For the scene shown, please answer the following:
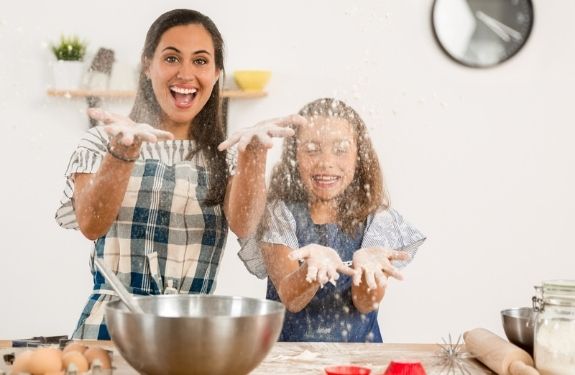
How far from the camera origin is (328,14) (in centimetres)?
191

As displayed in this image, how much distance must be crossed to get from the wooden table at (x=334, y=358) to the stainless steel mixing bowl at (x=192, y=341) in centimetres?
14

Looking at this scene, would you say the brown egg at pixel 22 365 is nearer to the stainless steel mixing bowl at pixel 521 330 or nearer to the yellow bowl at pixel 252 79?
the stainless steel mixing bowl at pixel 521 330

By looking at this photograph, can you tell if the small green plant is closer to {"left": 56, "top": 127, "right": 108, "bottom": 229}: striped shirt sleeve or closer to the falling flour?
{"left": 56, "top": 127, "right": 108, "bottom": 229}: striped shirt sleeve

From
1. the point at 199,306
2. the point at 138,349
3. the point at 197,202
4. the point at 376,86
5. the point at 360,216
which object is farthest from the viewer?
the point at 376,86

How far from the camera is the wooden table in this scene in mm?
1040

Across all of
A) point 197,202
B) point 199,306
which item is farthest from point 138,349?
point 197,202

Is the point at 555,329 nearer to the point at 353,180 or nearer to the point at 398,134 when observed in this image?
the point at 353,180

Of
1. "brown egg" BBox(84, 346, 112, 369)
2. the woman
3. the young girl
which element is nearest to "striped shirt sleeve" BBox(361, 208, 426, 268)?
the young girl

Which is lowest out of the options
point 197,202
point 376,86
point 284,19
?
point 197,202

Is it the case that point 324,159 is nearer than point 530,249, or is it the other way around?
point 324,159

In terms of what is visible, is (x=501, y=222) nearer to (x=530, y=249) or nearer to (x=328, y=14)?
(x=530, y=249)

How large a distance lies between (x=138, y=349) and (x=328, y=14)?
4.10 ft

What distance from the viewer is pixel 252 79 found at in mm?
1845

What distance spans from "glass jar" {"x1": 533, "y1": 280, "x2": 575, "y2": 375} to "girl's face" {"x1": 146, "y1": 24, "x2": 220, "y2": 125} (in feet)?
3.20
